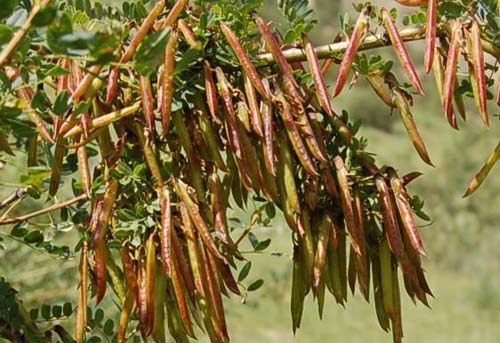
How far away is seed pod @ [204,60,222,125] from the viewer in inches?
26.0

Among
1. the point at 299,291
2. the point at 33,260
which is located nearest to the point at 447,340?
the point at 33,260

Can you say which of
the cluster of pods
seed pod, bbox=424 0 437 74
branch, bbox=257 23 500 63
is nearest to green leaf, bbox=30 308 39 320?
the cluster of pods

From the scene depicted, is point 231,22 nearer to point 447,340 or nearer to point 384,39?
point 384,39

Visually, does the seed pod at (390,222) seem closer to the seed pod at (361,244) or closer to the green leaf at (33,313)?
the seed pod at (361,244)

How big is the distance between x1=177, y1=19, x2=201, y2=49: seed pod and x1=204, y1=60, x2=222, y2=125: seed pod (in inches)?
1.1

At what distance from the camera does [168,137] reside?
713mm

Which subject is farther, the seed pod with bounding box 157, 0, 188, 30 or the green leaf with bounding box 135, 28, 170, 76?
the seed pod with bounding box 157, 0, 188, 30

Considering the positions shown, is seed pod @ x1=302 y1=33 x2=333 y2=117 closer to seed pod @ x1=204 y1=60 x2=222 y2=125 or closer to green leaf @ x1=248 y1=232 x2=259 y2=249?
seed pod @ x1=204 y1=60 x2=222 y2=125

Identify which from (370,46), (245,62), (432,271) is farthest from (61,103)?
(432,271)

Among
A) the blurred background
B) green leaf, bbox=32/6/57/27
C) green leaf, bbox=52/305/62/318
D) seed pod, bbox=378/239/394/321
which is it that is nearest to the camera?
green leaf, bbox=32/6/57/27

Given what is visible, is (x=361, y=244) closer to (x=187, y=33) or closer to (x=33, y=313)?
(x=187, y=33)

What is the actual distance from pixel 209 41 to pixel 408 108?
18cm

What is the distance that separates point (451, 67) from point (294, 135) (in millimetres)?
136

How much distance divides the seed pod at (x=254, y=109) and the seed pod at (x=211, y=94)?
0.09 ft
